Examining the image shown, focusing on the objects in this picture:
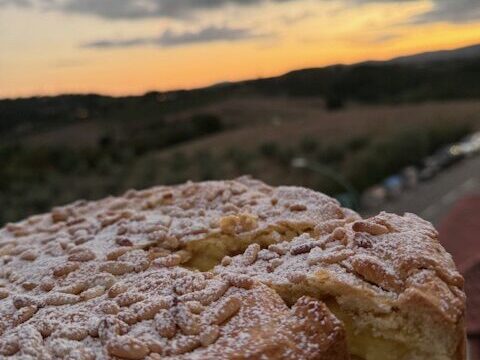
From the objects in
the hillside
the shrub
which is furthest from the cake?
the shrub

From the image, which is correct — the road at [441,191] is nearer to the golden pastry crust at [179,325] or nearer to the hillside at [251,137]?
the hillside at [251,137]

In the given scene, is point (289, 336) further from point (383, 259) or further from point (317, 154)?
point (317, 154)

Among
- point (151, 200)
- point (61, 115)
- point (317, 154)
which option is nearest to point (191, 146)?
point (317, 154)

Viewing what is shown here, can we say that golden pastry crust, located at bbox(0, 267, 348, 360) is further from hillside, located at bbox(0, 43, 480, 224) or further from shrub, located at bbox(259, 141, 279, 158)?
shrub, located at bbox(259, 141, 279, 158)

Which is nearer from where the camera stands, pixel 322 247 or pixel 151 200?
pixel 322 247

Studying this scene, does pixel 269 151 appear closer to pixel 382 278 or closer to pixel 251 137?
pixel 251 137
